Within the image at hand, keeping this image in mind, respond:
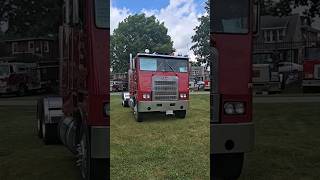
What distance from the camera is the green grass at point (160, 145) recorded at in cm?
530

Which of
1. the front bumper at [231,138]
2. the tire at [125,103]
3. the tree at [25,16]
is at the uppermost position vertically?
the tree at [25,16]

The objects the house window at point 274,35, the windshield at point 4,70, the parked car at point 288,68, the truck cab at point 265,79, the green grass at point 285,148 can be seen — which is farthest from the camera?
the house window at point 274,35

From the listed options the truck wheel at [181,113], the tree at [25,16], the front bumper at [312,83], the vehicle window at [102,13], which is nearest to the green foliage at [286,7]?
the front bumper at [312,83]

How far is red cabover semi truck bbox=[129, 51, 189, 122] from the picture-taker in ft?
17.7

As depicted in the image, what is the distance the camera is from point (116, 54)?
5.25 m

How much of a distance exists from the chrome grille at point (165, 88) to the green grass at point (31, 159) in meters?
3.01

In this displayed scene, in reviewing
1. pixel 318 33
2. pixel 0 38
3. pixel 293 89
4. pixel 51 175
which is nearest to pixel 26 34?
pixel 0 38

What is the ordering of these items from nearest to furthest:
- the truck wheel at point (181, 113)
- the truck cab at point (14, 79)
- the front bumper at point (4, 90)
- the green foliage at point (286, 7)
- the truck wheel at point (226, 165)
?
the truck wheel at point (181, 113), the truck wheel at point (226, 165), the front bumper at point (4, 90), the truck cab at point (14, 79), the green foliage at point (286, 7)

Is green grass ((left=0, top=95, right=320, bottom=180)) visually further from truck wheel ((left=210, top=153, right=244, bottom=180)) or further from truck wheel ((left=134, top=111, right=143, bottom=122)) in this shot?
truck wheel ((left=210, top=153, right=244, bottom=180))

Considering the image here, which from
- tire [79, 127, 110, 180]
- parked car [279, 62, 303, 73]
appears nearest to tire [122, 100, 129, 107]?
tire [79, 127, 110, 180]

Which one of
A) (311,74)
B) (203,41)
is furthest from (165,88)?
(311,74)

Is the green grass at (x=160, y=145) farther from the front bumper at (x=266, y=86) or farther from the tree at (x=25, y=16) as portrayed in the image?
the front bumper at (x=266, y=86)

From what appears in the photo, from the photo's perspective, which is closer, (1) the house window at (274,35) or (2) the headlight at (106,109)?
(2) the headlight at (106,109)

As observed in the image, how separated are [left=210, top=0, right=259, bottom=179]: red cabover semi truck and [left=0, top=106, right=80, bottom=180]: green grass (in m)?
2.98
